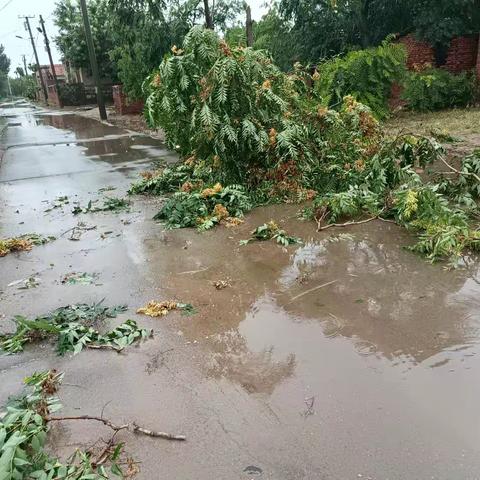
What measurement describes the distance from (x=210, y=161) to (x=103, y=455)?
218 inches

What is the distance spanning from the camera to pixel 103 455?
8.16 ft

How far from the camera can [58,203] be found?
7.84 m

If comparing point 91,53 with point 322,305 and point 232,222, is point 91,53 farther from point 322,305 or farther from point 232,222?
point 322,305

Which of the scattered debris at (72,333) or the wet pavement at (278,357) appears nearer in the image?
the wet pavement at (278,357)

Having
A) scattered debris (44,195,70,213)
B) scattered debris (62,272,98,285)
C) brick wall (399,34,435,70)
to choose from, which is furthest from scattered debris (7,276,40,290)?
brick wall (399,34,435,70)

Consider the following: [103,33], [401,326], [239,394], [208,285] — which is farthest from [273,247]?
[103,33]

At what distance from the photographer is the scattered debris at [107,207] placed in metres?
7.18

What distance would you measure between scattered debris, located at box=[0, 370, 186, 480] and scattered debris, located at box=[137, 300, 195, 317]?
3.96ft

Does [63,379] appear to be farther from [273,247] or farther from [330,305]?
[273,247]

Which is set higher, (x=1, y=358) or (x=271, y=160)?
(x=271, y=160)

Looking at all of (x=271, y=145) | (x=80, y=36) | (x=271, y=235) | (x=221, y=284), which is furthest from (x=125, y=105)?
(x=221, y=284)

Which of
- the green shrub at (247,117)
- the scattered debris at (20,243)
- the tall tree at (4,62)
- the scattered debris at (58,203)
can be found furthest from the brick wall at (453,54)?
the tall tree at (4,62)

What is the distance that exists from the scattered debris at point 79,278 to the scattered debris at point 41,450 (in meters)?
1.91

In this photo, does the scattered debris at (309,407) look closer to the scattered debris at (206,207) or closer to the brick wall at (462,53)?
the scattered debris at (206,207)
